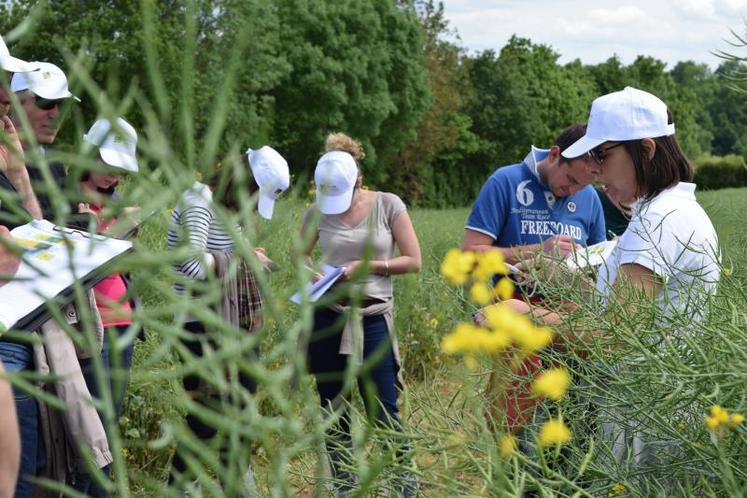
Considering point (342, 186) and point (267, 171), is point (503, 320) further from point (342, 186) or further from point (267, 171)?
point (342, 186)

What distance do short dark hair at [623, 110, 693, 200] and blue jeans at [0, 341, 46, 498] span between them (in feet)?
5.44

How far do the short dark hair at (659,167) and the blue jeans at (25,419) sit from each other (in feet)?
5.44

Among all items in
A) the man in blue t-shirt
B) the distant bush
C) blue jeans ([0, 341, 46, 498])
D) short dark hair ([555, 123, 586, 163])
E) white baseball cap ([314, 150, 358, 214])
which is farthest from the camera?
the distant bush

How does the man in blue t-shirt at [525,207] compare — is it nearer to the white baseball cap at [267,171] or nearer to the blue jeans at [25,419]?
the white baseball cap at [267,171]

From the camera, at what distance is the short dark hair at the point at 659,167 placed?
6.95ft

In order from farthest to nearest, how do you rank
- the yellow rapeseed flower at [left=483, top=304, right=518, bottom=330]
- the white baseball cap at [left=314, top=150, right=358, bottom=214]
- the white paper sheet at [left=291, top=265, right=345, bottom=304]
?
1. the white baseball cap at [left=314, top=150, right=358, bottom=214]
2. the white paper sheet at [left=291, top=265, right=345, bottom=304]
3. the yellow rapeseed flower at [left=483, top=304, right=518, bottom=330]

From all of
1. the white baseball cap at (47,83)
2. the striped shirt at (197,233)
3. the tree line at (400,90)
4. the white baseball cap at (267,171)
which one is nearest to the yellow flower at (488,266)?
the striped shirt at (197,233)

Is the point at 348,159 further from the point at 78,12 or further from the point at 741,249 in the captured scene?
the point at 78,12

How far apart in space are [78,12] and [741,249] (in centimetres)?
2141

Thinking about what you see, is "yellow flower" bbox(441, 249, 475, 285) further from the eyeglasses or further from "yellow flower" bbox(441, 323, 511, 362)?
the eyeglasses

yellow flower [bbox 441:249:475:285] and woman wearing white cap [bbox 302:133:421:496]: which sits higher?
yellow flower [bbox 441:249:475:285]

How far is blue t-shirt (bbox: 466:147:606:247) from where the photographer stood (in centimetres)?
318

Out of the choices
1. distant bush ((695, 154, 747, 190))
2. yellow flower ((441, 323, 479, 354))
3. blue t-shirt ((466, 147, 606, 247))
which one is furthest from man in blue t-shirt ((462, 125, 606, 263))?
distant bush ((695, 154, 747, 190))

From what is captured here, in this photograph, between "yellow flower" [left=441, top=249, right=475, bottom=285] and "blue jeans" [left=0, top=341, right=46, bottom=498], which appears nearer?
"yellow flower" [left=441, top=249, right=475, bottom=285]
